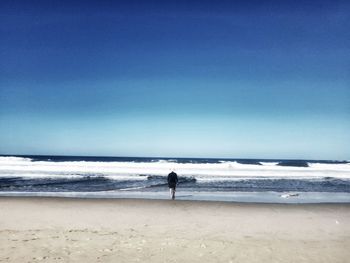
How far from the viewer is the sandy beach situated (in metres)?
8.47

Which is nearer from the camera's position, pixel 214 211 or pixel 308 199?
pixel 214 211

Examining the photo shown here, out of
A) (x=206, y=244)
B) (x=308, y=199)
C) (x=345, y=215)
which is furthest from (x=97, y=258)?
(x=308, y=199)

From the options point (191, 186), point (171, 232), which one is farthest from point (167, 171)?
point (171, 232)

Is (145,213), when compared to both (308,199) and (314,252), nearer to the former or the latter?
(314,252)

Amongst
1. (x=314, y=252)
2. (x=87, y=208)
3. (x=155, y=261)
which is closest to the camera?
(x=155, y=261)

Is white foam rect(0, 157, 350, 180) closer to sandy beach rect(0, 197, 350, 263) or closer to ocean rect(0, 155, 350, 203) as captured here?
ocean rect(0, 155, 350, 203)

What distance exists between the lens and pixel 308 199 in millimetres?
21125

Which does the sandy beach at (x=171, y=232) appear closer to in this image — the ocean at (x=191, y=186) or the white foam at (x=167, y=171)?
the ocean at (x=191, y=186)

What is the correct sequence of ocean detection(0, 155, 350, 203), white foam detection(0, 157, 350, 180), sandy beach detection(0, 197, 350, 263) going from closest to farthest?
sandy beach detection(0, 197, 350, 263) → ocean detection(0, 155, 350, 203) → white foam detection(0, 157, 350, 180)

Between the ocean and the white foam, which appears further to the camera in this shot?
the white foam

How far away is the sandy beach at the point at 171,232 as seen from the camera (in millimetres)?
8469

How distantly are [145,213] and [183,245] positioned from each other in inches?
227

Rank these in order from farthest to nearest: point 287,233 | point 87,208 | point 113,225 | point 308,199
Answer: point 308,199 < point 87,208 < point 113,225 < point 287,233

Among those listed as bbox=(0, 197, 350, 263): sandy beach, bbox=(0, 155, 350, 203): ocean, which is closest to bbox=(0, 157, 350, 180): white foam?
bbox=(0, 155, 350, 203): ocean
